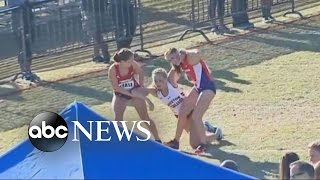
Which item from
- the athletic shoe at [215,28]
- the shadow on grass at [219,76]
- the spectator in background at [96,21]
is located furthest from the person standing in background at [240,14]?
the spectator in background at [96,21]

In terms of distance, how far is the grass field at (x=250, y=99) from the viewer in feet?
37.3

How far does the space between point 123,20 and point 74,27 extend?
0.86 metres

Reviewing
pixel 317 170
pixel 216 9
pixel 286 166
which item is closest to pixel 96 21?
pixel 216 9

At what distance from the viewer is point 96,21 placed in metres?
15.8

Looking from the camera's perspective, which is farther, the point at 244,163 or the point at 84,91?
the point at 84,91

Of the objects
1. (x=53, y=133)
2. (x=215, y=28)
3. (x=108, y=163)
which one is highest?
(x=53, y=133)

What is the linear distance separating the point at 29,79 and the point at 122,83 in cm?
399

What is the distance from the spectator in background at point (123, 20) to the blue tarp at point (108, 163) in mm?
8672

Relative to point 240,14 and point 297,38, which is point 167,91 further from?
point 240,14

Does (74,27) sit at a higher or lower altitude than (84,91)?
higher

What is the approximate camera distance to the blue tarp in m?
7.02

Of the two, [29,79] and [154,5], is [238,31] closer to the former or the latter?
[154,5]

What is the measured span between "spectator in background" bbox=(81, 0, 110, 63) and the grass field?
72cm

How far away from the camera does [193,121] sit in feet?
36.7
